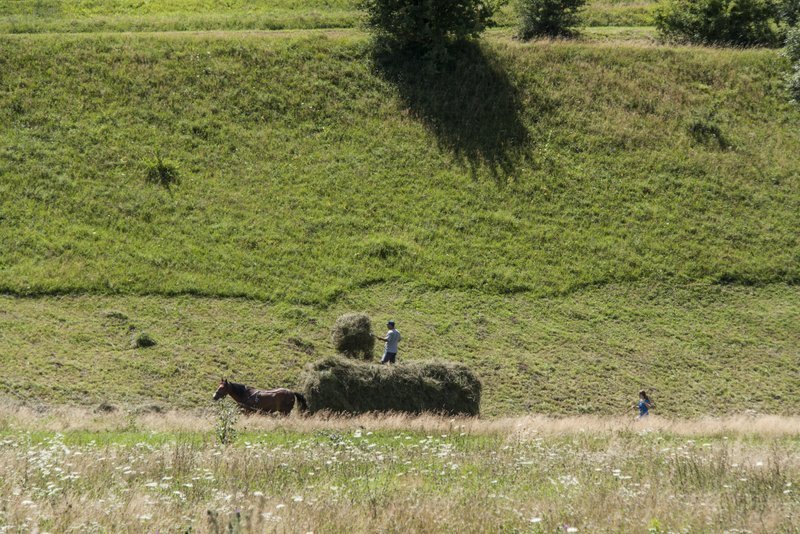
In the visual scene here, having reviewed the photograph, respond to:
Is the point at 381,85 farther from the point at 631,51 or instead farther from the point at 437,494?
the point at 437,494

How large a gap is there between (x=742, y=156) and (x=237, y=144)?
2688cm

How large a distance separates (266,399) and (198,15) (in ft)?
150

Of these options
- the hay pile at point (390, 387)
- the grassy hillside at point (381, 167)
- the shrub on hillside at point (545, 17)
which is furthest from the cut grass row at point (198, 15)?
the hay pile at point (390, 387)

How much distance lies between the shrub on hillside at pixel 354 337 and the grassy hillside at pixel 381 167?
567cm

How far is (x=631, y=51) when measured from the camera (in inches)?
1984

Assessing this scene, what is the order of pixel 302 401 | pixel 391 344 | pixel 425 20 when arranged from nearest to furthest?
pixel 302 401 → pixel 391 344 → pixel 425 20

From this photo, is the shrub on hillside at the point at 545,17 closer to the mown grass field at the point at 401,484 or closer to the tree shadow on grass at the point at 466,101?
the tree shadow on grass at the point at 466,101

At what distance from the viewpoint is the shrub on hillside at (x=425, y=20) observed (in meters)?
46.3

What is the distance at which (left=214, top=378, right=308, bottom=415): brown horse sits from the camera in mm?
20469

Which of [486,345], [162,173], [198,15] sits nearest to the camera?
[486,345]

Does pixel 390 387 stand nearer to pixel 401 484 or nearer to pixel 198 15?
pixel 401 484

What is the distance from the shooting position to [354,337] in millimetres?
26469

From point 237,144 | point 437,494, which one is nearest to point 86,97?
point 237,144

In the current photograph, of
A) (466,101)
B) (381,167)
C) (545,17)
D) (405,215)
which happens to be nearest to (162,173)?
(381,167)
